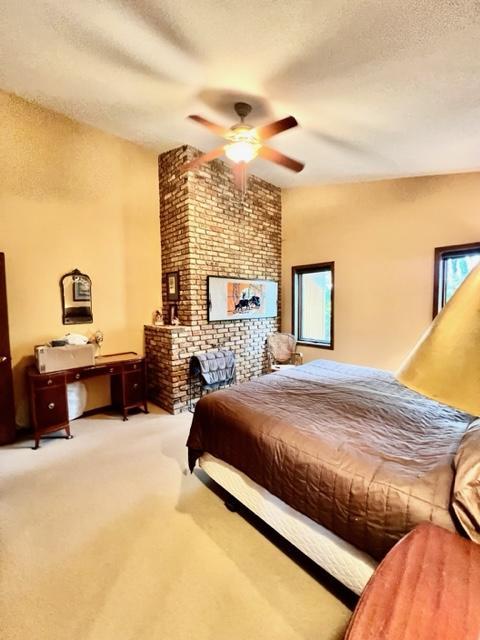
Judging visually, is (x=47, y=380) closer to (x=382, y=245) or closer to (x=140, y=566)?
(x=140, y=566)

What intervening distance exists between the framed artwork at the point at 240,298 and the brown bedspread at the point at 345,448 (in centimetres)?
173

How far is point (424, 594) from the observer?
2.56 ft

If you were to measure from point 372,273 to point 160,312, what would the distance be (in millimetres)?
2982

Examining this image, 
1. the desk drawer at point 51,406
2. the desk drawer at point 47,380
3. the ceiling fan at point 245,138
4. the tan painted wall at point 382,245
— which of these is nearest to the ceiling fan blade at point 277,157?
the ceiling fan at point 245,138

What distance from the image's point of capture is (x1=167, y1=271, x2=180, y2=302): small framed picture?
157 inches

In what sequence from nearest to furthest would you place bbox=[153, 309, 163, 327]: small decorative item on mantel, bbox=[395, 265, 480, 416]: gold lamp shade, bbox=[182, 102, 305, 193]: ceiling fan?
bbox=[395, 265, 480, 416]: gold lamp shade, bbox=[182, 102, 305, 193]: ceiling fan, bbox=[153, 309, 163, 327]: small decorative item on mantel

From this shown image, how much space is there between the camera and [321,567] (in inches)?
61.1

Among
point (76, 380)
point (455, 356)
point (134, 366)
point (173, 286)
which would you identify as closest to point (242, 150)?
point (173, 286)

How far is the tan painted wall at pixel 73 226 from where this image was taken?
301 centimetres

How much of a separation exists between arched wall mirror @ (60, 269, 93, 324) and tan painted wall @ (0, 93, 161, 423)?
2.7 inches

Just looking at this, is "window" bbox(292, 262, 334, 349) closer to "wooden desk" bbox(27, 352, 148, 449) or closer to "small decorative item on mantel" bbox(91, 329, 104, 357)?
"wooden desk" bbox(27, 352, 148, 449)

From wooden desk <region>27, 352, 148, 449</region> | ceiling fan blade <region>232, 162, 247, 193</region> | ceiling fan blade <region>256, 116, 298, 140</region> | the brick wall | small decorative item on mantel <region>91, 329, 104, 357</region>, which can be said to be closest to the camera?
ceiling fan blade <region>256, 116, 298, 140</region>

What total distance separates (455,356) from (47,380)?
3.41 m

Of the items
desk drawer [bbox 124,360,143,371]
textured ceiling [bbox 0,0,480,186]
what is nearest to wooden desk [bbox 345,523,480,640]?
textured ceiling [bbox 0,0,480,186]
